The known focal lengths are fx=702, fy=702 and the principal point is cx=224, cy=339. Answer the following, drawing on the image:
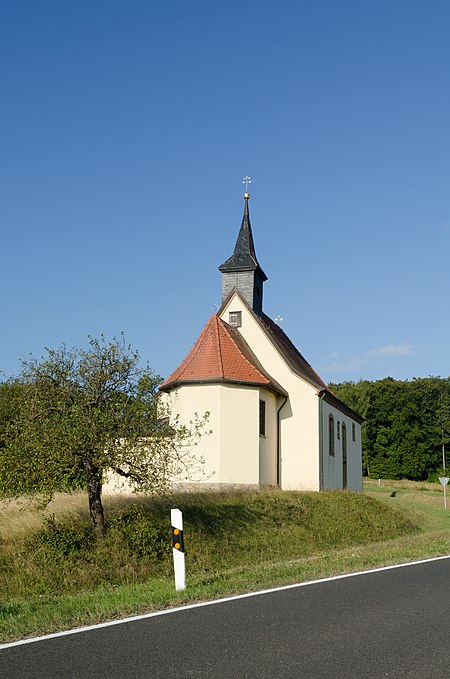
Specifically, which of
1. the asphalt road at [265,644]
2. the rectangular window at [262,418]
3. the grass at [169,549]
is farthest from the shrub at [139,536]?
the rectangular window at [262,418]

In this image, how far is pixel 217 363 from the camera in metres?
28.1

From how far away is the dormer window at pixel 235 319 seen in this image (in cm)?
3219

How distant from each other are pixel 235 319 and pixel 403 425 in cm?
5343

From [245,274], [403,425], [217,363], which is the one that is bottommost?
[403,425]

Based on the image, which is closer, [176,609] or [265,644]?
[265,644]

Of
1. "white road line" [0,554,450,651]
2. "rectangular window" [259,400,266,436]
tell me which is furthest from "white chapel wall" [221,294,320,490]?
"white road line" [0,554,450,651]

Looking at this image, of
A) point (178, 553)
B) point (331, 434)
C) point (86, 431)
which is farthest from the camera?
point (331, 434)

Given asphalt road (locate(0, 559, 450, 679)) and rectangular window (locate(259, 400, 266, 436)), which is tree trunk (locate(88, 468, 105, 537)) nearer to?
asphalt road (locate(0, 559, 450, 679))

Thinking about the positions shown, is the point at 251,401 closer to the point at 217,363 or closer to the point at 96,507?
the point at 217,363

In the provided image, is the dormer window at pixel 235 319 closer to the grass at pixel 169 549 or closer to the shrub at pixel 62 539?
the grass at pixel 169 549

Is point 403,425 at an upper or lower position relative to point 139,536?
upper

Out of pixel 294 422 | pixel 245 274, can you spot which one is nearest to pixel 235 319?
pixel 245 274

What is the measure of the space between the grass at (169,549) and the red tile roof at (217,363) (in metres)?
4.75

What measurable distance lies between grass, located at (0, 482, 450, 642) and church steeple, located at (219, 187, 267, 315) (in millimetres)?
10006
